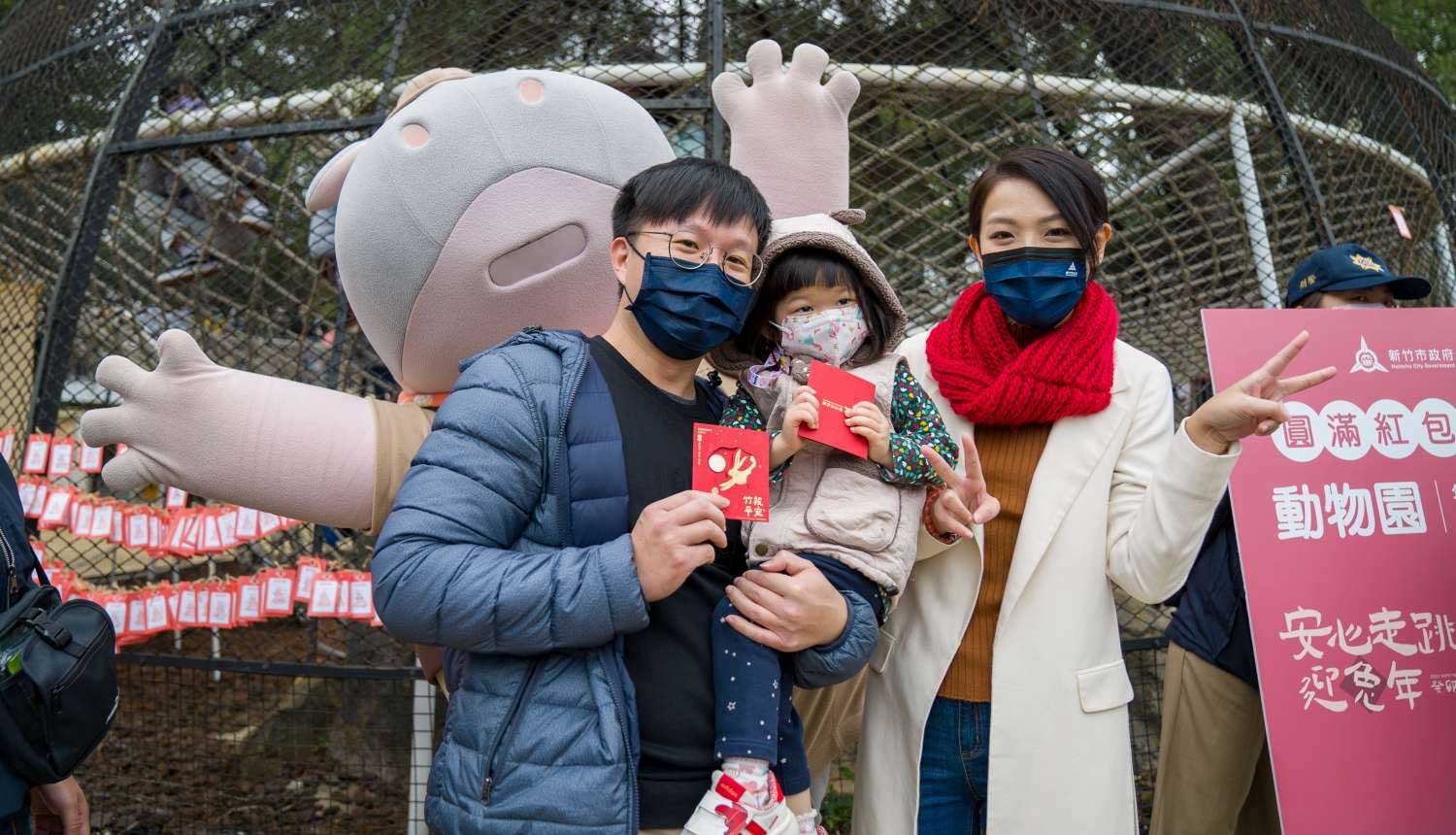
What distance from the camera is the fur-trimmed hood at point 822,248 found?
2014mm

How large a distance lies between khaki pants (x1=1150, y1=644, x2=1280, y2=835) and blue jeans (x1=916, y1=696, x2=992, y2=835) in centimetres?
129

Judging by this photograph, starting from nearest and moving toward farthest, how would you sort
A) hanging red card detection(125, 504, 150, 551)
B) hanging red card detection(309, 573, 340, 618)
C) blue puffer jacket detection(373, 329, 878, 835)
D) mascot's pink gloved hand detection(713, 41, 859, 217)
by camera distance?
blue puffer jacket detection(373, 329, 878, 835) < mascot's pink gloved hand detection(713, 41, 859, 217) < hanging red card detection(309, 573, 340, 618) < hanging red card detection(125, 504, 150, 551)

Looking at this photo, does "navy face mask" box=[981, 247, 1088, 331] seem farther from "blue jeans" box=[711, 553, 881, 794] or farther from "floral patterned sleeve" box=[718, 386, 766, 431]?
"blue jeans" box=[711, 553, 881, 794]

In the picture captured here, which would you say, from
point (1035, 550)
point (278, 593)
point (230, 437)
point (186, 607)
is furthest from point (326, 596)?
point (1035, 550)

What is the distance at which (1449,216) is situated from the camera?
5.26m

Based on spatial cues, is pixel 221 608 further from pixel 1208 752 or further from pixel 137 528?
pixel 1208 752

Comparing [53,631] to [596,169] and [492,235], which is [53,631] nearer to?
[492,235]

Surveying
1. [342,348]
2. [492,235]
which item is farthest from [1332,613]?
[342,348]

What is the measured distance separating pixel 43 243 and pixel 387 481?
3659mm

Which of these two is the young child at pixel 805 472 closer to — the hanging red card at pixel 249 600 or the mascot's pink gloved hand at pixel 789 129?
the mascot's pink gloved hand at pixel 789 129

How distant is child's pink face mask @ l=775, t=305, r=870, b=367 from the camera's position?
2.00 meters

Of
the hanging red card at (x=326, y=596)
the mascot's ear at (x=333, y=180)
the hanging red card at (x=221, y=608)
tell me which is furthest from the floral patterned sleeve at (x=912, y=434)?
the hanging red card at (x=221, y=608)

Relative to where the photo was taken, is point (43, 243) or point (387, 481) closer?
point (387, 481)

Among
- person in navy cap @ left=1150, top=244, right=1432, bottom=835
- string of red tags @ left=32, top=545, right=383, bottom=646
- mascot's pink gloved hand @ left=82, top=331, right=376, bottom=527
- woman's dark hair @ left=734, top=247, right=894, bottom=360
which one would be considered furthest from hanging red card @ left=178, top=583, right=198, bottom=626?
person in navy cap @ left=1150, top=244, right=1432, bottom=835
